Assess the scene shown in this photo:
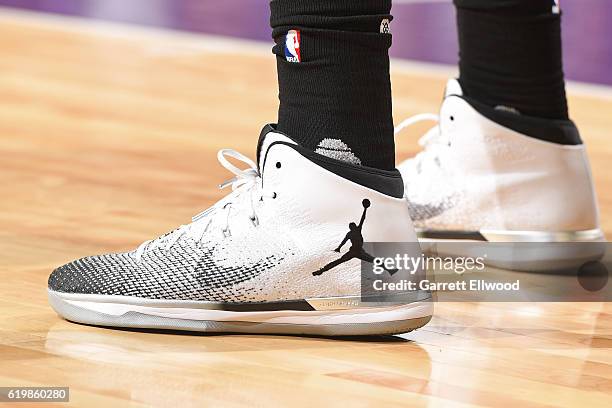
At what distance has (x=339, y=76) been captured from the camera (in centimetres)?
111

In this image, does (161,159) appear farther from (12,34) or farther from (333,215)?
(12,34)

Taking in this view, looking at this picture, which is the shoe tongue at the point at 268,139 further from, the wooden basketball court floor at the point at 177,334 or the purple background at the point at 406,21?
the purple background at the point at 406,21

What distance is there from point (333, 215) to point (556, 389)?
0.79 feet

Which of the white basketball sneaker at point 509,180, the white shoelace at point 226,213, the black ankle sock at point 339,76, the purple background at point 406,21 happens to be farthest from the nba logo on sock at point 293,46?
the purple background at point 406,21

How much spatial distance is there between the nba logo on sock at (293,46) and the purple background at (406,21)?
6.74ft

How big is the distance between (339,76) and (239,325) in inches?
8.8

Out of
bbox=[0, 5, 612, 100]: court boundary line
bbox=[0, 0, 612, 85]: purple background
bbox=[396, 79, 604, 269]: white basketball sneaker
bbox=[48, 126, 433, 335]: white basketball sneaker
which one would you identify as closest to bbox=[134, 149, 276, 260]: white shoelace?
bbox=[48, 126, 433, 335]: white basketball sneaker

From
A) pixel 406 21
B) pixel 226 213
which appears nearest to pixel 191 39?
pixel 406 21

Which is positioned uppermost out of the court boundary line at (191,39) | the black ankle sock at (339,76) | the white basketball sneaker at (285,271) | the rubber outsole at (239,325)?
the black ankle sock at (339,76)

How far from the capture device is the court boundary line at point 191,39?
301 centimetres

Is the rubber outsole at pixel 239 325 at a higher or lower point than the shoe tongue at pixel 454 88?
lower

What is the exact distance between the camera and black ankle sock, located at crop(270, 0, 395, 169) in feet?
3.59

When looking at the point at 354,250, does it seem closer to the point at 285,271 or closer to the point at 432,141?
the point at 285,271

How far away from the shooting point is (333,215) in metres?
1.11
